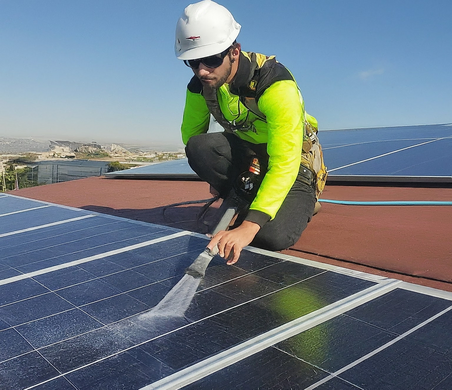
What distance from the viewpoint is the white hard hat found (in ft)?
8.89

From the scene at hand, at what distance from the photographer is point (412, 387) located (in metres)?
1.43

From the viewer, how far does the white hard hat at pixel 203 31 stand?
271 cm

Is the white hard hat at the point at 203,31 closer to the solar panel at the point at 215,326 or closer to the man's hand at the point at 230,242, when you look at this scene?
the man's hand at the point at 230,242

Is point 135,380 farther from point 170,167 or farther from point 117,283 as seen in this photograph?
point 170,167

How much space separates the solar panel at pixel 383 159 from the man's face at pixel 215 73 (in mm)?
3604

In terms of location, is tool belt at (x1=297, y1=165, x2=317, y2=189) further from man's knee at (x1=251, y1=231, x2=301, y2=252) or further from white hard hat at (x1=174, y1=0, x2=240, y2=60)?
white hard hat at (x1=174, y1=0, x2=240, y2=60)

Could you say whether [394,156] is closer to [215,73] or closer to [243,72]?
[243,72]

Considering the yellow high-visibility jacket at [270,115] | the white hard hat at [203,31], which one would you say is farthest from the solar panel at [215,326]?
the white hard hat at [203,31]

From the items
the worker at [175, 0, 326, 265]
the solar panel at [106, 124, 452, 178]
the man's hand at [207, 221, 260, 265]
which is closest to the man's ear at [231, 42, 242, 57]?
the worker at [175, 0, 326, 265]

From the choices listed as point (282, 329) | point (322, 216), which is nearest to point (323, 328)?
point (282, 329)

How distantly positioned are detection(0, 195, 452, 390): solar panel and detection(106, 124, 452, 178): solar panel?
3.72 meters

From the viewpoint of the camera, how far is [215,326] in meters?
1.91

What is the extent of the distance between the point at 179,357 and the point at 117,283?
0.90 meters

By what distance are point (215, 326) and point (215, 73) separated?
1.59 m
